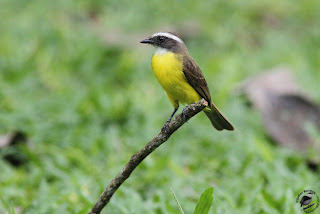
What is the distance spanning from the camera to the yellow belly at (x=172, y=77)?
3.40 m

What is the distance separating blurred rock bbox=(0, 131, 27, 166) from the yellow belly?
199 cm

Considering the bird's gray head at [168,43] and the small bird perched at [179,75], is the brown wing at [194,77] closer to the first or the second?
the small bird perched at [179,75]

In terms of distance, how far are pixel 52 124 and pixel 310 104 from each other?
3295mm

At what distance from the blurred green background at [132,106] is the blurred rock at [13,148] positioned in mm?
64

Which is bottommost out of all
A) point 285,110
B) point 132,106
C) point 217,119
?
point 217,119

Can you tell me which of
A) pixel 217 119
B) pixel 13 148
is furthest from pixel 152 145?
pixel 13 148

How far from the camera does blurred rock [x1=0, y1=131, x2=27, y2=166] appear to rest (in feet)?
15.3

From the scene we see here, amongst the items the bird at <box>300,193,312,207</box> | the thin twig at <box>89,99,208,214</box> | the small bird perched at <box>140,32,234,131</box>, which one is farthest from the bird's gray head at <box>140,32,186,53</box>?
the bird at <box>300,193,312,207</box>

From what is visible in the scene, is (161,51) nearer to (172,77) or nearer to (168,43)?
(168,43)

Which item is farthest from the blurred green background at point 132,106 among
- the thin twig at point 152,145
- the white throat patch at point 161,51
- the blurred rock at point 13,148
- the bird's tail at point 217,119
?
the white throat patch at point 161,51

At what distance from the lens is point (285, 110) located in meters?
5.95

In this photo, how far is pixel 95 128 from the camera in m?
5.43

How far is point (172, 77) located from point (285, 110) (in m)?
3.00

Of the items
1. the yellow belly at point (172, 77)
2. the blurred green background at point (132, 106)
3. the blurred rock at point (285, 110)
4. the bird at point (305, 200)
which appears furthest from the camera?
the blurred rock at point (285, 110)
